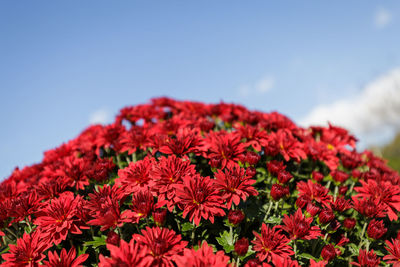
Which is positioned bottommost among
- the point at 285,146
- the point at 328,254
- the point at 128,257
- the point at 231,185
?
the point at 128,257

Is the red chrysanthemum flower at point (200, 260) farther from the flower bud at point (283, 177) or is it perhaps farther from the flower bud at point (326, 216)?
the flower bud at point (283, 177)

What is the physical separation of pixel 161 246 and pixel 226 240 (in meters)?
0.78

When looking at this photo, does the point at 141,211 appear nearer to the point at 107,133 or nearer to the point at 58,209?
the point at 58,209

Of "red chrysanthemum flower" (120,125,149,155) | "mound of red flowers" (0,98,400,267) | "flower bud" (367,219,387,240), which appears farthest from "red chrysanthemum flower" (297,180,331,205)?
"red chrysanthemum flower" (120,125,149,155)

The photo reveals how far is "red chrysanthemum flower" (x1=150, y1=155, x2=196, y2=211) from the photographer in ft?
8.10

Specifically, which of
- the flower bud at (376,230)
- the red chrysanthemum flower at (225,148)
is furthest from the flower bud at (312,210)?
the red chrysanthemum flower at (225,148)

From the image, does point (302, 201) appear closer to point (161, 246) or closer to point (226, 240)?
point (226, 240)

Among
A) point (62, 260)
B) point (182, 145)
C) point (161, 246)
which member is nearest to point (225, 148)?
point (182, 145)

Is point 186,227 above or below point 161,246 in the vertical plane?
above

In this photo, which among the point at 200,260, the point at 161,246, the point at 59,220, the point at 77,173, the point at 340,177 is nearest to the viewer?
the point at 200,260

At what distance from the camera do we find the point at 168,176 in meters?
2.52

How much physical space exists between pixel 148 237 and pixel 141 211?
0.29 meters

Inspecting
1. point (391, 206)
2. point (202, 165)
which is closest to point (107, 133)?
point (202, 165)

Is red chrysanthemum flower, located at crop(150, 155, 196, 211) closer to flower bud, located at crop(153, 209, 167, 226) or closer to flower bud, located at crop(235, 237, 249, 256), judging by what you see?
flower bud, located at crop(153, 209, 167, 226)
